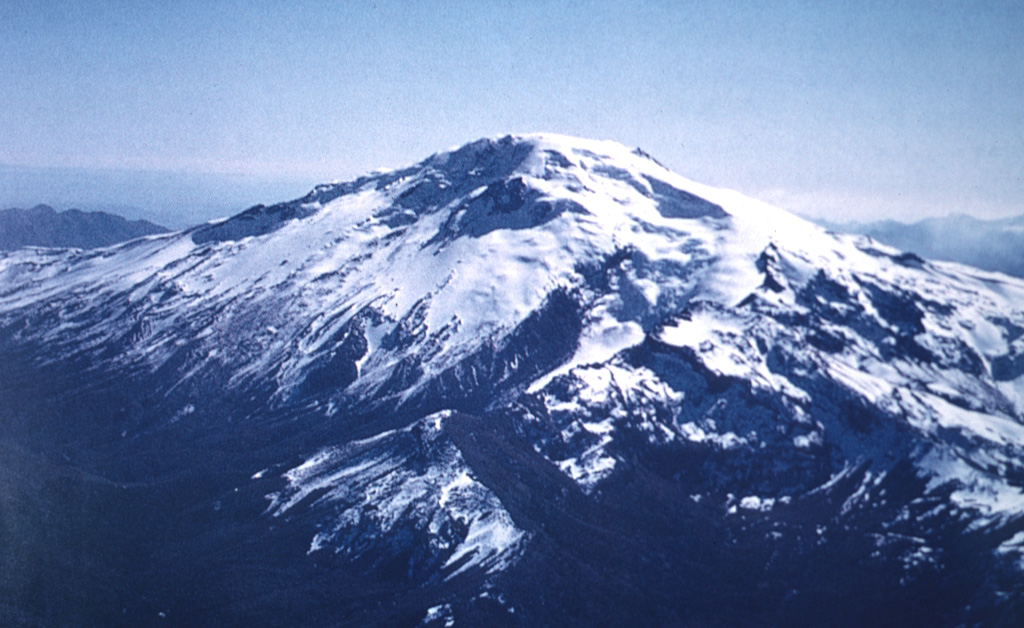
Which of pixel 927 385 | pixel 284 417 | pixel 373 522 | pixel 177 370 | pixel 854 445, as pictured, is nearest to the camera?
pixel 373 522

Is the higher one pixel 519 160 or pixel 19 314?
pixel 519 160

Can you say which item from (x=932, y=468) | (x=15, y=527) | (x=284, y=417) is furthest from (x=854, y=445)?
(x=15, y=527)

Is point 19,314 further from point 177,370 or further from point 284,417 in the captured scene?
point 284,417

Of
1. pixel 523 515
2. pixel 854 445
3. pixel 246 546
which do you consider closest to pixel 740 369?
pixel 854 445

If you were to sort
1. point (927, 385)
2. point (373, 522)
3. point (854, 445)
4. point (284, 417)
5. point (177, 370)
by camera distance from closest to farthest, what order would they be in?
1. point (373, 522)
2. point (854, 445)
3. point (927, 385)
4. point (284, 417)
5. point (177, 370)

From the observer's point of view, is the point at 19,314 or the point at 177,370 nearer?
the point at 177,370

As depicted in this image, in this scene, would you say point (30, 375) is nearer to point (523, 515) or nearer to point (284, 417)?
point (284, 417)

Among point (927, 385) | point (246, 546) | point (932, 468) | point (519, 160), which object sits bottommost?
point (246, 546)
